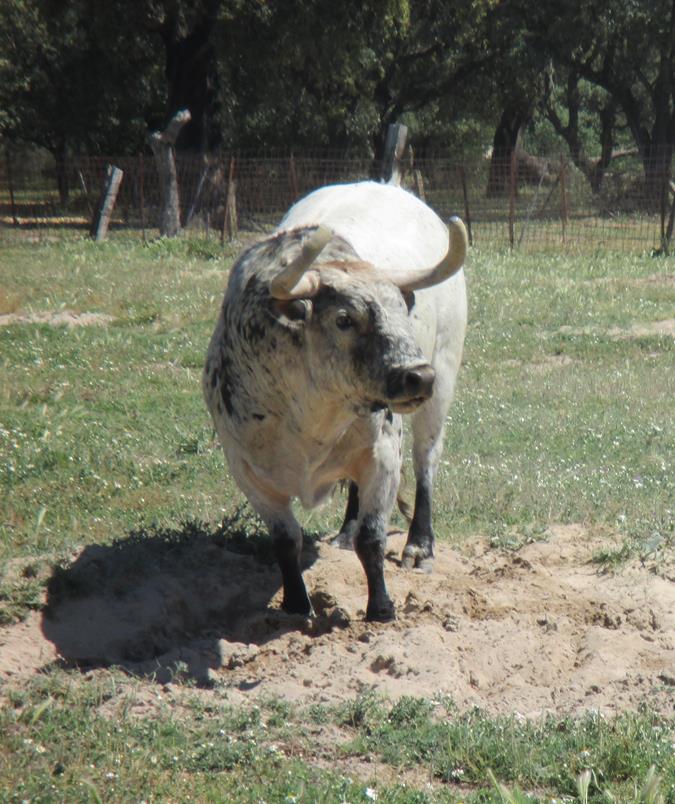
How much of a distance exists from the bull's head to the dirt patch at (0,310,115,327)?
8356 mm

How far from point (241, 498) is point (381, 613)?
2.04 meters

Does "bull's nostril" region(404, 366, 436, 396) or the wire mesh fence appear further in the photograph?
the wire mesh fence

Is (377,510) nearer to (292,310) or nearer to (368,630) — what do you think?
(368,630)

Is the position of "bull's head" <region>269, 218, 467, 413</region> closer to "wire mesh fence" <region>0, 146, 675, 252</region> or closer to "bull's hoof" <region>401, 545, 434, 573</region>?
"bull's hoof" <region>401, 545, 434, 573</region>

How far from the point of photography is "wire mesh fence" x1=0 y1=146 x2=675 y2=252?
2278 cm

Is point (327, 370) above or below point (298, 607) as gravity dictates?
above

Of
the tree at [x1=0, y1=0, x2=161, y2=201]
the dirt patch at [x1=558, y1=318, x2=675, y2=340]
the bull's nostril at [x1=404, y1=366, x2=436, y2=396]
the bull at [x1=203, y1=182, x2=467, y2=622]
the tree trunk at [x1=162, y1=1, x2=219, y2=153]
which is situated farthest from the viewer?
the tree at [x1=0, y1=0, x2=161, y2=201]

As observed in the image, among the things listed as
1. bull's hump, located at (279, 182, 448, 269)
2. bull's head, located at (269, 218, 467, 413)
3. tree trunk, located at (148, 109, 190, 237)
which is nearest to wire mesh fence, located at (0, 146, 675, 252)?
tree trunk, located at (148, 109, 190, 237)

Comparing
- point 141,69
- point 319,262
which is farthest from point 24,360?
point 141,69

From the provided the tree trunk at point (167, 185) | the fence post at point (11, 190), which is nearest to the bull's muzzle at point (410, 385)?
the tree trunk at point (167, 185)

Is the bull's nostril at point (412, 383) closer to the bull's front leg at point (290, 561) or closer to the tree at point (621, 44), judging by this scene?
the bull's front leg at point (290, 561)

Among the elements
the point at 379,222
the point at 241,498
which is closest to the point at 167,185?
the point at 241,498

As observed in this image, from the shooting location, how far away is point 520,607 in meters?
5.88

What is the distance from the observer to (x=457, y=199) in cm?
2456
